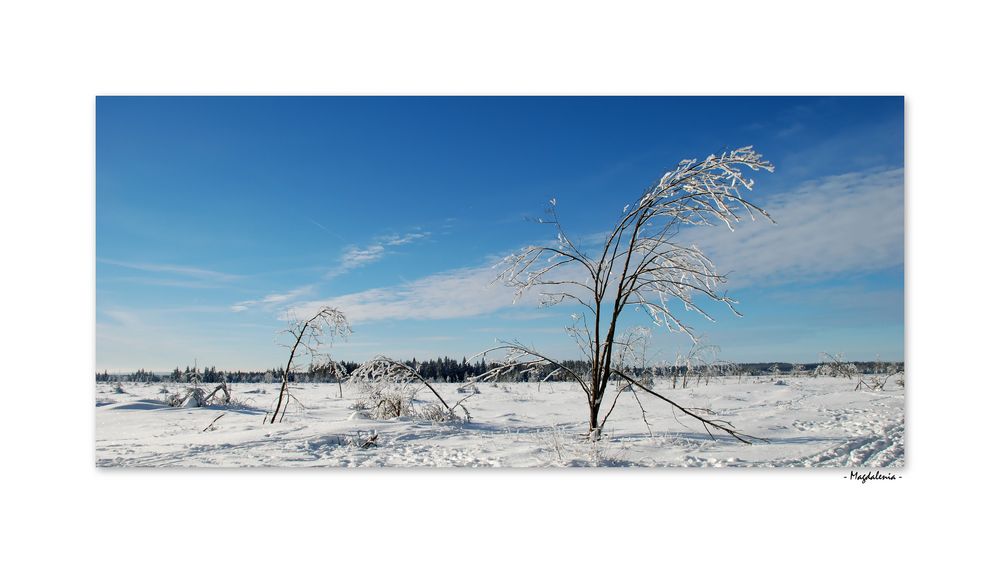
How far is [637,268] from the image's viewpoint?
399 centimetres

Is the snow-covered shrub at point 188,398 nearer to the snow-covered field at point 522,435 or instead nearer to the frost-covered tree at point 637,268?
the snow-covered field at point 522,435

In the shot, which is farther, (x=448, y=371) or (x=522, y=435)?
(x=448, y=371)

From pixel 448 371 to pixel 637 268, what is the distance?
2.25m

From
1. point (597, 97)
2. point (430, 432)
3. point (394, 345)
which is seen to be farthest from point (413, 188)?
point (430, 432)

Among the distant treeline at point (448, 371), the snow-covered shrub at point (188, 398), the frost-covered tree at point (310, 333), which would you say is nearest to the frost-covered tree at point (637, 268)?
the distant treeline at point (448, 371)

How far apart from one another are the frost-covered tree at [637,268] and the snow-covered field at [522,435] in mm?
390

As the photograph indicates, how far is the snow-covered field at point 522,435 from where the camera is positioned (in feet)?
12.6

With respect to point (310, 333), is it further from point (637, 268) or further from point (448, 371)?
point (637, 268)

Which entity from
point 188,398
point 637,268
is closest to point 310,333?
point 188,398

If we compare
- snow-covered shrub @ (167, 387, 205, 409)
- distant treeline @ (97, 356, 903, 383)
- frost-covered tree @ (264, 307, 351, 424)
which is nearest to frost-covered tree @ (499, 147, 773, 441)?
distant treeline @ (97, 356, 903, 383)

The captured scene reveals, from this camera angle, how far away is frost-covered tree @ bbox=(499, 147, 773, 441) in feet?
12.1

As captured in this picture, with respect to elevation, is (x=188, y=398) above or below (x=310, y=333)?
below
